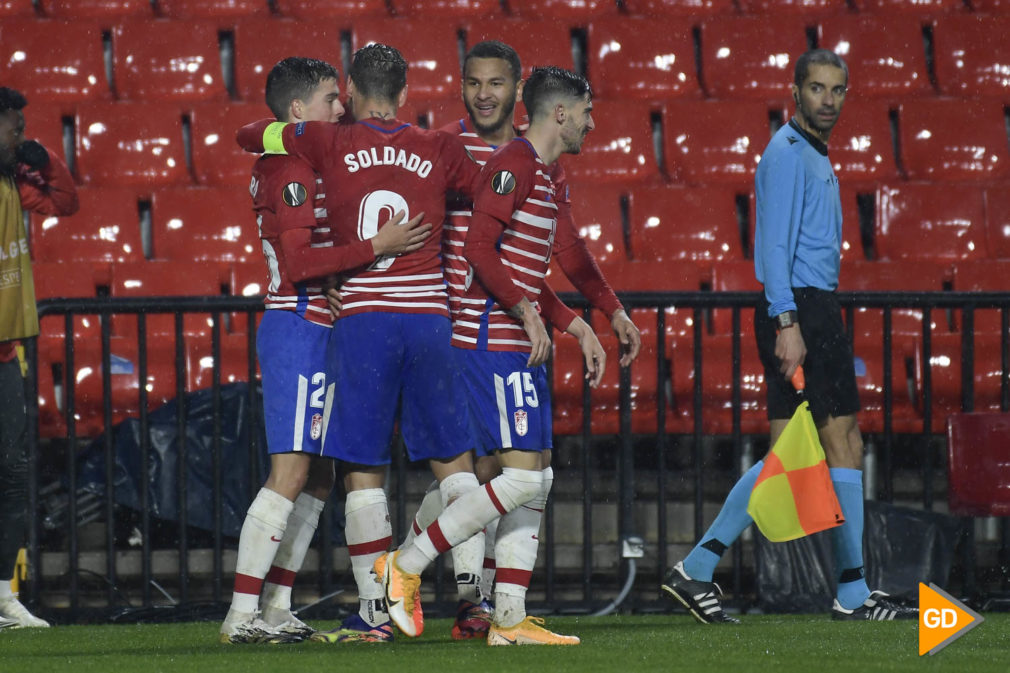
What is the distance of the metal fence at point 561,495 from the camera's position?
539 centimetres

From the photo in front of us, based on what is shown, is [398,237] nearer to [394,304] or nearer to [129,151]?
[394,304]

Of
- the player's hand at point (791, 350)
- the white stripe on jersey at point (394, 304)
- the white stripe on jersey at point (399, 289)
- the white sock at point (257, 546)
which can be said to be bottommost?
the white sock at point (257, 546)

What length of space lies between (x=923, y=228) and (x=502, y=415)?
445cm

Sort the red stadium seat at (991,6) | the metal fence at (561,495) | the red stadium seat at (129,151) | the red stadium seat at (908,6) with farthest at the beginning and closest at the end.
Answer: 1. the red stadium seat at (991,6)
2. the red stadium seat at (908,6)
3. the red stadium seat at (129,151)
4. the metal fence at (561,495)

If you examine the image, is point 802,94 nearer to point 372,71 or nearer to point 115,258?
point 372,71

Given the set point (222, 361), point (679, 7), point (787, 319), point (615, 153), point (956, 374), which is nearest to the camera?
point (787, 319)

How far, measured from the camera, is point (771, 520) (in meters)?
4.71

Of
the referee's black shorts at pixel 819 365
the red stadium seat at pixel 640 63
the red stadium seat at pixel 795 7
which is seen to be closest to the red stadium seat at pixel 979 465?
the referee's black shorts at pixel 819 365

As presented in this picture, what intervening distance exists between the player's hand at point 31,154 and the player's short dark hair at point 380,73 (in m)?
1.76

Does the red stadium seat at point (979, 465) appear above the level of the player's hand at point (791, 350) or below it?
below

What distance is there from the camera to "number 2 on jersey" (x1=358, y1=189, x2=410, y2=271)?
405cm

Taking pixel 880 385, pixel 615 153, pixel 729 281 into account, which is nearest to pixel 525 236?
pixel 880 385

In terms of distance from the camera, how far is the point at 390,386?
4035mm

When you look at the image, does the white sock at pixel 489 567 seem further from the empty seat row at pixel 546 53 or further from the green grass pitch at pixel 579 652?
the empty seat row at pixel 546 53
